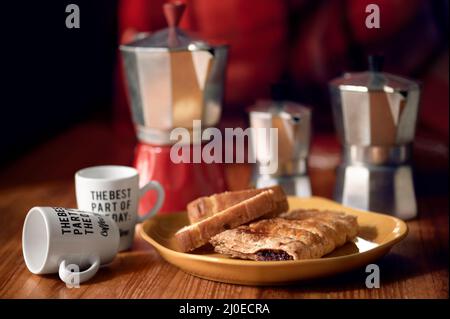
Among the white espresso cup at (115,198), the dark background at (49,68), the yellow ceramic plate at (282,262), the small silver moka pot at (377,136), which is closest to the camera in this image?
the yellow ceramic plate at (282,262)

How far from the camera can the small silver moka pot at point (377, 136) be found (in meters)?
0.98

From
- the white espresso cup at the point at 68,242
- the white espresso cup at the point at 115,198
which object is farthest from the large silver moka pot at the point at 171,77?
the white espresso cup at the point at 68,242

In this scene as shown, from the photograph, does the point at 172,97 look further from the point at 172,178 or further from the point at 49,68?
the point at 49,68

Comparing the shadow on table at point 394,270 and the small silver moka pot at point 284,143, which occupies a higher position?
the small silver moka pot at point 284,143

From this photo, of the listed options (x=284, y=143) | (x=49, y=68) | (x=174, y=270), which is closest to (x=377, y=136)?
(x=284, y=143)

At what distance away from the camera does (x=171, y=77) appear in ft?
3.23

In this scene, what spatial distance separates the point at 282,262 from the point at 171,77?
0.36 metres

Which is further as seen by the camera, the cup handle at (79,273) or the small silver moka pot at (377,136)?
the small silver moka pot at (377,136)

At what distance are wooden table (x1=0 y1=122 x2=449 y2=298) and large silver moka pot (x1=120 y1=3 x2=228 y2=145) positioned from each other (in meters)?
0.18

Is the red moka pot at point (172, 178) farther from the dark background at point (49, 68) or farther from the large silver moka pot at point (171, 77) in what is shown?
the dark background at point (49, 68)

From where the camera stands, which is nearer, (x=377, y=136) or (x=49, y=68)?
(x=377, y=136)

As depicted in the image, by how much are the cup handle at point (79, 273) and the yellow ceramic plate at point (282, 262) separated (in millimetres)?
67
